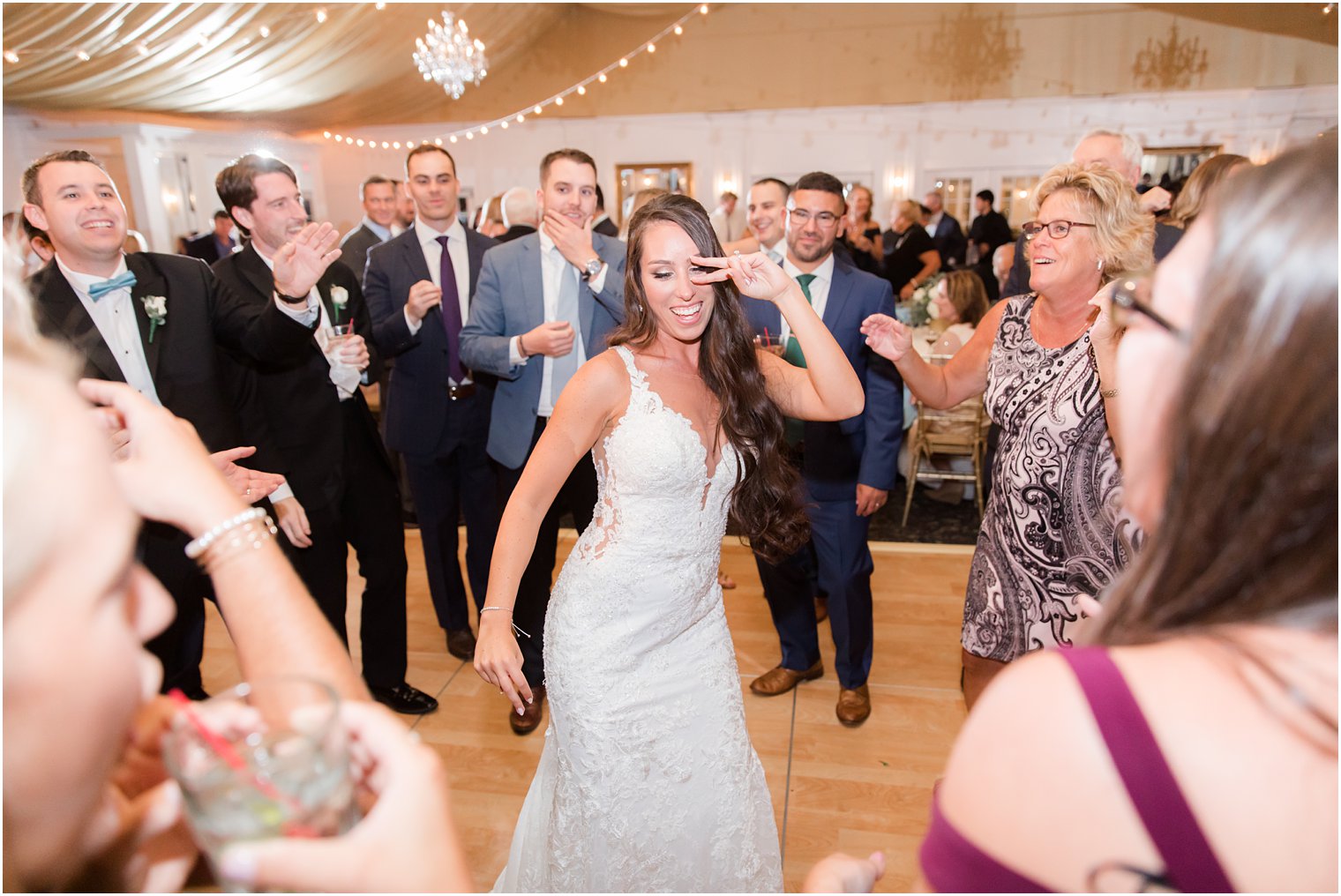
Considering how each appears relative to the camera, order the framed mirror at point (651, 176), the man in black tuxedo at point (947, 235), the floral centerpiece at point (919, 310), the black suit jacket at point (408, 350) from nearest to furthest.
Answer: the black suit jacket at point (408, 350) < the floral centerpiece at point (919, 310) < the man in black tuxedo at point (947, 235) < the framed mirror at point (651, 176)

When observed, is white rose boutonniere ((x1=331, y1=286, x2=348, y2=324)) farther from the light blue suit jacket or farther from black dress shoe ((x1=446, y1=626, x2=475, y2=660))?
black dress shoe ((x1=446, y1=626, x2=475, y2=660))

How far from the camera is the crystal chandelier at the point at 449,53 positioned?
8.94m

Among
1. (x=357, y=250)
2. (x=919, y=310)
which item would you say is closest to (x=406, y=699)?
(x=357, y=250)

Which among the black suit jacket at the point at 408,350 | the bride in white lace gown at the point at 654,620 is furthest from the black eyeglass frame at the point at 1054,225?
the black suit jacket at the point at 408,350

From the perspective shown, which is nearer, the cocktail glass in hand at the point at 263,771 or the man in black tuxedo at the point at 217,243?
the cocktail glass in hand at the point at 263,771

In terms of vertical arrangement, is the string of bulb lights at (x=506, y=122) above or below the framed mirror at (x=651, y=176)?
above

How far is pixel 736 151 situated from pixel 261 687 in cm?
1230

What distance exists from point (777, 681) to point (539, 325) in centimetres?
159

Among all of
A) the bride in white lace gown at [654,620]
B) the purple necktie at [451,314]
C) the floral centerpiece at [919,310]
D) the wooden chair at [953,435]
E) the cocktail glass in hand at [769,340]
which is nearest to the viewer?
the bride in white lace gown at [654,620]

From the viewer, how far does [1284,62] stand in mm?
10211

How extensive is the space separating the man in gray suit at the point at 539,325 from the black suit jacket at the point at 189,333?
0.78m

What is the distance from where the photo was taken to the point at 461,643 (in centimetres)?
338

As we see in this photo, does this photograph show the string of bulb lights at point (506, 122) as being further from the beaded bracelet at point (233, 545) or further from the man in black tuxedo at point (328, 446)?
the beaded bracelet at point (233, 545)

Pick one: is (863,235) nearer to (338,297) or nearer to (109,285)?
(338,297)
